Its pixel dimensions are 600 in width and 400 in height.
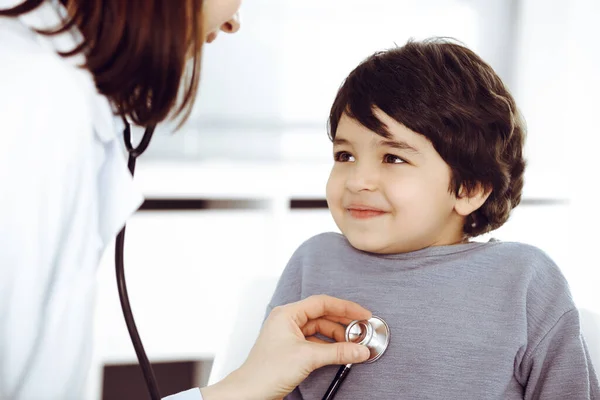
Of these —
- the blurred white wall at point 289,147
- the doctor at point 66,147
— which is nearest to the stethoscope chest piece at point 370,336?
the doctor at point 66,147

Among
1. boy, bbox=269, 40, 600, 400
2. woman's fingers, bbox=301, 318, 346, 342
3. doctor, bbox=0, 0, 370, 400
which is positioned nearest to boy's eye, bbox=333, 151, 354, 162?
boy, bbox=269, 40, 600, 400

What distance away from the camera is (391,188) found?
110 centimetres

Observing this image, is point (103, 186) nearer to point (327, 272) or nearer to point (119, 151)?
point (119, 151)

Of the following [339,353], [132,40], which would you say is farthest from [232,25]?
[339,353]

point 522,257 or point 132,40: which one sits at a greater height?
point 132,40

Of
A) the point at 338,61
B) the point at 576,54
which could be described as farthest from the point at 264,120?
the point at 576,54

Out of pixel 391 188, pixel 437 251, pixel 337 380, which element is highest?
pixel 391 188

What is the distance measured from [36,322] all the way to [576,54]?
210cm

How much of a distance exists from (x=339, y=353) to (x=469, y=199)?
0.38 m

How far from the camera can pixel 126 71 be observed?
76 cm

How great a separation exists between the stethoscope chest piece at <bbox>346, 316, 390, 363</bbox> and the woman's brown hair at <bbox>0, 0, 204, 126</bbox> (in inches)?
18.1

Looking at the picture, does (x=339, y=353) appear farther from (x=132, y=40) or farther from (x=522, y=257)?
(x=132, y=40)

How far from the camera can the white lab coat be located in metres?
0.68

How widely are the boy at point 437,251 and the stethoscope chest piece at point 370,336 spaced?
0.6 inches
